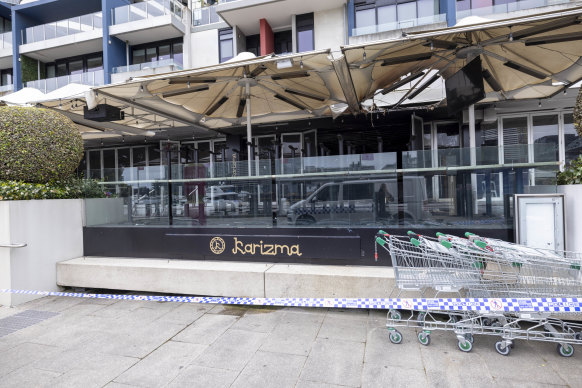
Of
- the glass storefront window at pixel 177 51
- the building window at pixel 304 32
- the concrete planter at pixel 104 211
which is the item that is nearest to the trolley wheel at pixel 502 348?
the concrete planter at pixel 104 211

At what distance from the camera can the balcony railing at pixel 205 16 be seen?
15.1 meters

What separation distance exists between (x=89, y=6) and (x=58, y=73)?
4380 mm

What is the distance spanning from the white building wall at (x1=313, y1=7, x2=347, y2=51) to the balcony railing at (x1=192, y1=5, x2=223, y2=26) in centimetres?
492

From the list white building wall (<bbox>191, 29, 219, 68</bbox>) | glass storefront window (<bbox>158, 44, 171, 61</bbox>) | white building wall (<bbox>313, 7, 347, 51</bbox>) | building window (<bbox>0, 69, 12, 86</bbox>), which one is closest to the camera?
white building wall (<bbox>313, 7, 347, 51</bbox>)

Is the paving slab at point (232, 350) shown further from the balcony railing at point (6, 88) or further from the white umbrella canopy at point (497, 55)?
the balcony railing at point (6, 88)

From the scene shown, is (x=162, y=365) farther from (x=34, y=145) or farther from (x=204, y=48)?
(x=204, y=48)

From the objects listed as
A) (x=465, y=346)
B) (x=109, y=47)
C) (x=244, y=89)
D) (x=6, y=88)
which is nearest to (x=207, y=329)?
(x=465, y=346)

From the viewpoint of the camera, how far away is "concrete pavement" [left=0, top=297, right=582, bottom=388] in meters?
2.80

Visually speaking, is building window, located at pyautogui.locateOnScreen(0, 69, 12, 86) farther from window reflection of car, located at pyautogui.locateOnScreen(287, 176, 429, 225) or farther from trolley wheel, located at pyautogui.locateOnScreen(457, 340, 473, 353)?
trolley wheel, located at pyautogui.locateOnScreen(457, 340, 473, 353)

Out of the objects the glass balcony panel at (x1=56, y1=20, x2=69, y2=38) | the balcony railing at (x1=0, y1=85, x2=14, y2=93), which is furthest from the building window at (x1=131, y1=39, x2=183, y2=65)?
the balcony railing at (x1=0, y1=85, x2=14, y2=93)

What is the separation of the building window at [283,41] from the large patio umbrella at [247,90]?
6051 mm

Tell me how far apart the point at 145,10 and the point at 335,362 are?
754 inches

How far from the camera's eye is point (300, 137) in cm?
1347

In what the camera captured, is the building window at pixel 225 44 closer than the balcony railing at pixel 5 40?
Yes
